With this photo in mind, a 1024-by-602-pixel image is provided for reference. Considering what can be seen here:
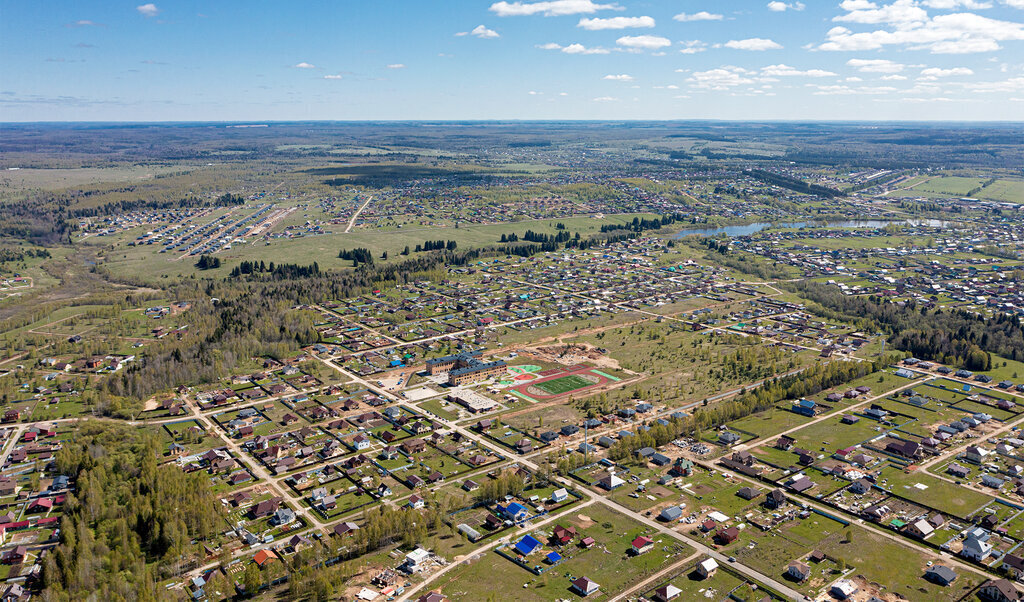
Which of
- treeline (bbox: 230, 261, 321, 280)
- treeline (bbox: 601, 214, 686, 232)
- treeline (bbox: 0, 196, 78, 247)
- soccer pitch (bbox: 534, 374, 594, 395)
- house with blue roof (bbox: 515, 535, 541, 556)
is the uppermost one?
treeline (bbox: 0, 196, 78, 247)

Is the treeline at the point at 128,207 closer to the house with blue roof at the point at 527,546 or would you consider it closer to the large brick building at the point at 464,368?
the large brick building at the point at 464,368

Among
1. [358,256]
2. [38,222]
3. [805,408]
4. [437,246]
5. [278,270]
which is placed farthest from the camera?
[38,222]

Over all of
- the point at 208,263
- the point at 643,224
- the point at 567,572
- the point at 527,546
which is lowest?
the point at 567,572

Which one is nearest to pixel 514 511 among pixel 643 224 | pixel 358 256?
pixel 358 256

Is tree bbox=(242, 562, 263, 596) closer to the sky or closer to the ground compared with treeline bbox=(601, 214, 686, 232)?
closer to the ground

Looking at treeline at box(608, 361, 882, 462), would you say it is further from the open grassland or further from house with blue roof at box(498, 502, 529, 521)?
the open grassland

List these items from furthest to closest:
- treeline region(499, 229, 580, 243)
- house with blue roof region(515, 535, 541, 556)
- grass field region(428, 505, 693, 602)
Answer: treeline region(499, 229, 580, 243) → house with blue roof region(515, 535, 541, 556) → grass field region(428, 505, 693, 602)

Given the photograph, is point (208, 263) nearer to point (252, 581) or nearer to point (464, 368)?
point (464, 368)

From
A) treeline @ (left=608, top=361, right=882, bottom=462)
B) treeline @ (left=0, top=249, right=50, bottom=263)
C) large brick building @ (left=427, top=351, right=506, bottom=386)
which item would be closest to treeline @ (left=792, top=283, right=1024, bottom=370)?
treeline @ (left=608, top=361, right=882, bottom=462)
